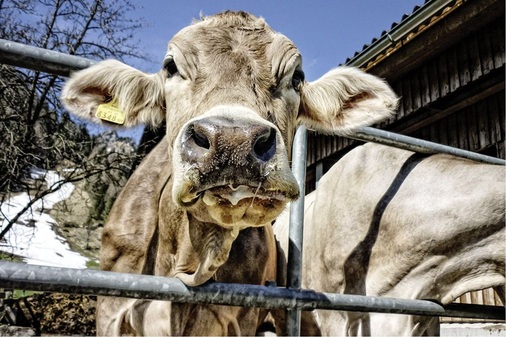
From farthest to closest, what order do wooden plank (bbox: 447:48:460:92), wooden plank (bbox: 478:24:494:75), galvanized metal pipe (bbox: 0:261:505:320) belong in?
wooden plank (bbox: 447:48:460:92), wooden plank (bbox: 478:24:494:75), galvanized metal pipe (bbox: 0:261:505:320)

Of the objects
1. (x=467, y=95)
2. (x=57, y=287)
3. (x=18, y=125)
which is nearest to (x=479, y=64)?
(x=467, y=95)

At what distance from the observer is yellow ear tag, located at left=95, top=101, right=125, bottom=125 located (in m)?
2.40

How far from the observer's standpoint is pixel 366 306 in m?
1.93

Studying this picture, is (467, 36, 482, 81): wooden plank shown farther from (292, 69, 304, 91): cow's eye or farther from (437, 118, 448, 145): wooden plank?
(292, 69, 304, 91): cow's eye

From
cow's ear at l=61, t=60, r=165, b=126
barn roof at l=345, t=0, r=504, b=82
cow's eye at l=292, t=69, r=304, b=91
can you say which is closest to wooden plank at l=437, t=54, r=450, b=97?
barn roof at l=345, t=0, r=504, b=82

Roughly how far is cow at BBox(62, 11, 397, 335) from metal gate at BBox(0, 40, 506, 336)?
0.13 m

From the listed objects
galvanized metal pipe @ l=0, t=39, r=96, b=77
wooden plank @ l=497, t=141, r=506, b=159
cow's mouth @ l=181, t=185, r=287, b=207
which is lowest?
cow's mouth @ l=181, t=185, r=287, b=207

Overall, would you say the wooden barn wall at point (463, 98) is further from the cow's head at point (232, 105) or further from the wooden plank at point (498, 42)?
the cow's head at point (232, 105)

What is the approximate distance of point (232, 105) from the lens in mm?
1866

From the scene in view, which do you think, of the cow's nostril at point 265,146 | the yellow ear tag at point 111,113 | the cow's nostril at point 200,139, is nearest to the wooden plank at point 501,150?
the yellow ear tag at point 111,113

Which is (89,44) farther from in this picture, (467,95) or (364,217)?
(364,217)

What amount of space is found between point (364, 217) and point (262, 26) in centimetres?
129

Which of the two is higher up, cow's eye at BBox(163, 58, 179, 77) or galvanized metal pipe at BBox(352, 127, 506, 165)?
cow's eye at BBox(163, 58, 179, 77)

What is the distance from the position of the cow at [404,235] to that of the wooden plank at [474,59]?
2319 millimetres
